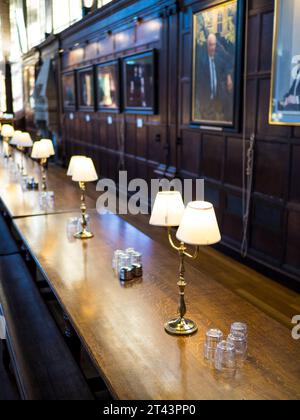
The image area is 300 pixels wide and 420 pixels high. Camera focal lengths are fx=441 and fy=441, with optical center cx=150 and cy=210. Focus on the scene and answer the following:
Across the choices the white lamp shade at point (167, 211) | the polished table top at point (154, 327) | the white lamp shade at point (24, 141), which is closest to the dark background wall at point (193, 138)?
the polished table top at point (154, 327)

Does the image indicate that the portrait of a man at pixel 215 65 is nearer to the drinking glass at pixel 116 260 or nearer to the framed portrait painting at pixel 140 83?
the framed portrait painting at pixel 140 83

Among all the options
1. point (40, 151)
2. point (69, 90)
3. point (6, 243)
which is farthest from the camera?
point (69, 90)

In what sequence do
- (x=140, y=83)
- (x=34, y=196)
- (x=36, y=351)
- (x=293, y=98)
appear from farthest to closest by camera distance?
(x=140, y=83) → (x=34, y=196) → (x=293, y=98) → (x=36, y=351)

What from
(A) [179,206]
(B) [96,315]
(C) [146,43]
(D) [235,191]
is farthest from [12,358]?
(C) [146,43]

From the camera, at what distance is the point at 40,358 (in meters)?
2.49

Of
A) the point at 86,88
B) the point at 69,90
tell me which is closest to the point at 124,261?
the point at 86,88

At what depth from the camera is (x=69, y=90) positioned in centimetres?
1096

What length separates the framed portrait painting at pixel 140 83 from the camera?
6729mm

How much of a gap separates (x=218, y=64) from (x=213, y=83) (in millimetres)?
235

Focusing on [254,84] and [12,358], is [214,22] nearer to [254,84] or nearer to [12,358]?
[254,84]

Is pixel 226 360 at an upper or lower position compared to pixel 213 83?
lower

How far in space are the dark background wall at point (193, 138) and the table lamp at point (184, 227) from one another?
94.6 inches

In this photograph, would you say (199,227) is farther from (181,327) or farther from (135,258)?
(135,258)
